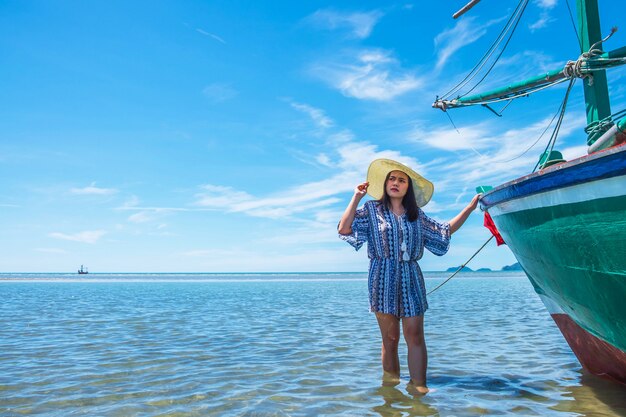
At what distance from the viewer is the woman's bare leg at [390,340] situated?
4.49 meters

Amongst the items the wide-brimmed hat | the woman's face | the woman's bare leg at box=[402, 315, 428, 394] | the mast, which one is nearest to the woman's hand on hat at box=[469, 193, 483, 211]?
the wide-brimmed hat

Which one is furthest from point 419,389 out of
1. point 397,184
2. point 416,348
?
point 397,184

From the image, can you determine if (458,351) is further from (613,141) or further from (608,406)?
(613,141)

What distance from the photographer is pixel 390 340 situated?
4.66 m

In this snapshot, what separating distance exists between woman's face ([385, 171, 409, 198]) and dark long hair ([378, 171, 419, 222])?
0.03 meters

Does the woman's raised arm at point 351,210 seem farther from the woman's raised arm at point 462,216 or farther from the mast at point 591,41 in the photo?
the mast at point 591,41

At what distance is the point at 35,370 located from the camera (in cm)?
584

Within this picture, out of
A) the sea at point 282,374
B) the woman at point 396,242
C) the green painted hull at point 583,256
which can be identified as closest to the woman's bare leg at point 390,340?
the woman at point 396,242

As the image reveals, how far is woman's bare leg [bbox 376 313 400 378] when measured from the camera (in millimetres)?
4488

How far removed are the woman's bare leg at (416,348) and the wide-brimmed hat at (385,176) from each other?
112cm

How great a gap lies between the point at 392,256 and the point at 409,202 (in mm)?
525

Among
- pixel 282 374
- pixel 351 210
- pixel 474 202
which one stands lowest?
pixel 282 374

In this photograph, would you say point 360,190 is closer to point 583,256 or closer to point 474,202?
point 474,202

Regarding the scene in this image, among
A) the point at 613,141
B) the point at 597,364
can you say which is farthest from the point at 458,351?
the point at 613,141
